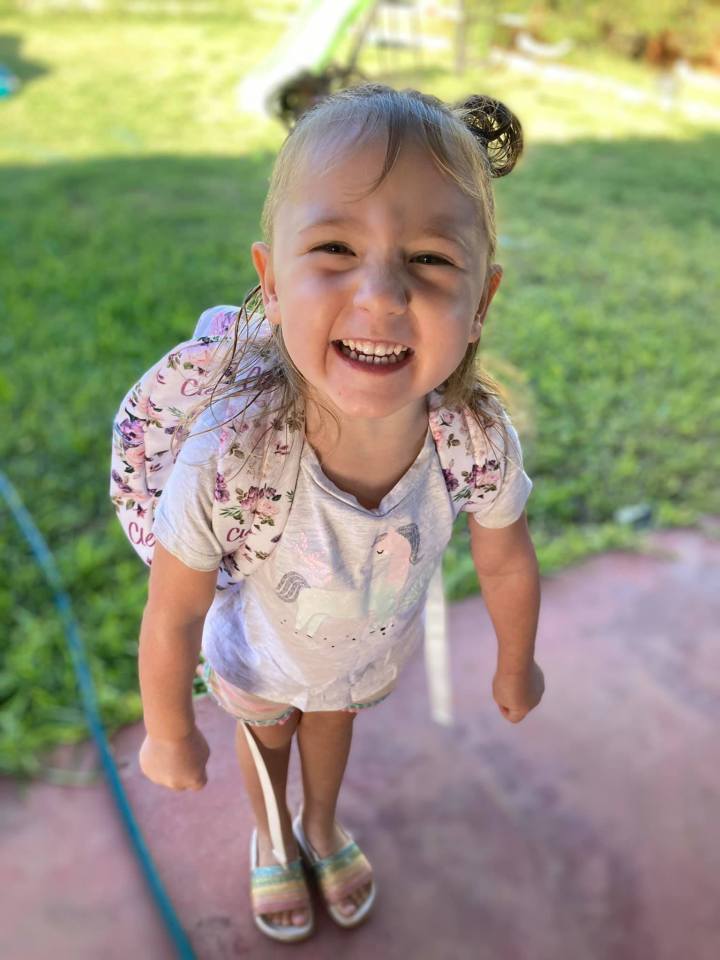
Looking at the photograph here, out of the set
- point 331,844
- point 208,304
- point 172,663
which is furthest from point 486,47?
point 172,663

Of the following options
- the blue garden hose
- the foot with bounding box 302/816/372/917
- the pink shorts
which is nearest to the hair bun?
the pink shorts

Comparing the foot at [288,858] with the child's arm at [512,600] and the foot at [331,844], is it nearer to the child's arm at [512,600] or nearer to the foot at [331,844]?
the foot at [331,844]

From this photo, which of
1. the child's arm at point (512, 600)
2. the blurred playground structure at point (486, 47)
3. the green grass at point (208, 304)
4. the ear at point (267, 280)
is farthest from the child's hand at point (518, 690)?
the blurred playground structure at point (486, 47)

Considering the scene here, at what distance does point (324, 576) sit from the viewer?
40.8 inches

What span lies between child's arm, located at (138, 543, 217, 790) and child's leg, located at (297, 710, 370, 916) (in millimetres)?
264

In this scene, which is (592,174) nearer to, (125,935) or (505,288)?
(505,288)

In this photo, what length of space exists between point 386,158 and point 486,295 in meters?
0.21

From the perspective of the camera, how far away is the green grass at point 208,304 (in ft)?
7.45

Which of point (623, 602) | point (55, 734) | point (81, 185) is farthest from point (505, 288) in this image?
point (55, 734)

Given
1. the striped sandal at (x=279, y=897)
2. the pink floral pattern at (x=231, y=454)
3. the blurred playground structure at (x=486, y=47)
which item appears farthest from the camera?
the blurred playground structure at (x=486, y=47)

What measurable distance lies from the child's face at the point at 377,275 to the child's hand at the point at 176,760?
1.50 ft

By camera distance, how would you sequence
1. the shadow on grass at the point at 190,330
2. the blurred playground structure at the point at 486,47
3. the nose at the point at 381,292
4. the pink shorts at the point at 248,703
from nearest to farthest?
the nose at the point at 381,292 < the pink shorts at the point at 248,703 < the shadow on grass at the point at 190,330 < the blurred playground structure at the point at 486,47

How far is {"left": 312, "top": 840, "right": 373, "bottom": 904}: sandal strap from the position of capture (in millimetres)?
1471

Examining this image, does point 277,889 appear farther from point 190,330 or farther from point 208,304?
point 208,304
